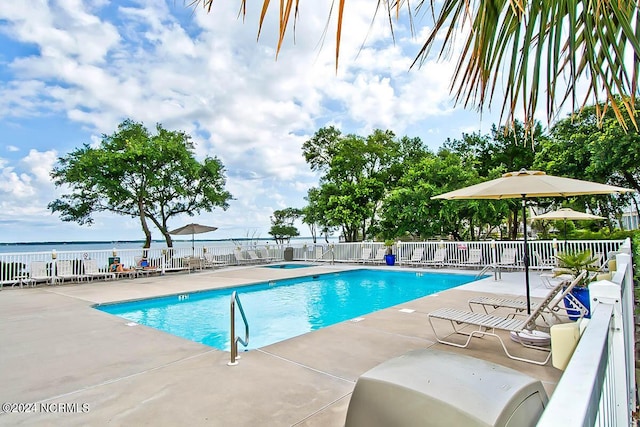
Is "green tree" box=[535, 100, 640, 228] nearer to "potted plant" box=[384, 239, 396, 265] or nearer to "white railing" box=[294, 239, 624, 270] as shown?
"white railing" box=[294, 239, 624, 270]

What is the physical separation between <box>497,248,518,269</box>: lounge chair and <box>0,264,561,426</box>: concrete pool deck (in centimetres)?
748

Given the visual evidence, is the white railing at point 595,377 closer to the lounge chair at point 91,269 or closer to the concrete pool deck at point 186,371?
the concrete pool deck at point 186,371

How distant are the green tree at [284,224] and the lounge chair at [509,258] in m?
17.1

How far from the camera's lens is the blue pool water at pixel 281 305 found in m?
6.41

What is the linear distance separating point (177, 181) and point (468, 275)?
13325 mm

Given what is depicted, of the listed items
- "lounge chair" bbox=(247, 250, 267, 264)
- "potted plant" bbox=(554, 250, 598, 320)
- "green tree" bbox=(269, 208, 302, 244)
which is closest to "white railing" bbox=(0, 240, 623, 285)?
"lounge chair" bbox=(247, 250, 267, 264)

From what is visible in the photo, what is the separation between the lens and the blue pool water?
6.41 metres

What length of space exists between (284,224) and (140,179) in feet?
43.6

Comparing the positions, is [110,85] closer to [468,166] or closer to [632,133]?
[468,166]

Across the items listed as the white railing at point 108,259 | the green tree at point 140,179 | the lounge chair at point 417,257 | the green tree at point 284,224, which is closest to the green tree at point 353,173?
the white railing at point 108,259

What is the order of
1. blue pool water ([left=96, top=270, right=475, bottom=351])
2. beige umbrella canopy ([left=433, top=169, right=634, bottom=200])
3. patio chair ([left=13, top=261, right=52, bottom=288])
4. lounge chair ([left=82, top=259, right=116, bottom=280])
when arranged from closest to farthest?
beige umbrella canopy ([left=433, top=169, right=634, bottom=200]) < blue pool water ([left=96, top=270, right=475, bottom=351]) < patio chair ([left=13, top=261, right=52, bottom=288]) < lounge chair ([left=82, top=259, right=116, bottom=280])

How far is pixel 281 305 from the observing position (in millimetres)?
8484

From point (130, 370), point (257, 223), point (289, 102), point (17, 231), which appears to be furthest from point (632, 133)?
point (17, 231)

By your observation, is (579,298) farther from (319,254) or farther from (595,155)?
(319,254)
